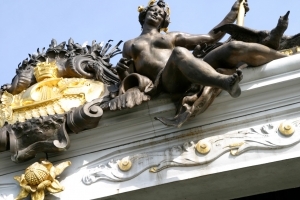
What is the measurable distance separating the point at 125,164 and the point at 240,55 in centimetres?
144

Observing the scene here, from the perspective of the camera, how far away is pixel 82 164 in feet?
19.0

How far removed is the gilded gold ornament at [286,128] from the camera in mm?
5184

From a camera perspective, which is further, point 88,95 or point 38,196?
point 88,95

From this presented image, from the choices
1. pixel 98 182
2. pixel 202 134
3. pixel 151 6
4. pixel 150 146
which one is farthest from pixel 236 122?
pixel 151 6

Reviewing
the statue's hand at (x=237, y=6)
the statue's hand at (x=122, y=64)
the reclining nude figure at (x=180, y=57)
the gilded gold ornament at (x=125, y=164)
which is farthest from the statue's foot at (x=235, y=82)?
the statue's hand at (x=237, y=6)

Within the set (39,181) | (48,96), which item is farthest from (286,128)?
(48,96)

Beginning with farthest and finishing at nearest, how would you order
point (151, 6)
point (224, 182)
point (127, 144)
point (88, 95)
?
point (151, 6)
point (88, 95)
point (127, 144)
point (224, 182)

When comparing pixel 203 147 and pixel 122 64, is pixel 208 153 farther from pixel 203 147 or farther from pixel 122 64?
pixel 122 64

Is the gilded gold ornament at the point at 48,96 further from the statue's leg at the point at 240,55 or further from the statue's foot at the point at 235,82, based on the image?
the statue's foot at the point at 235,82

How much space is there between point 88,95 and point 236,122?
1.61 metres

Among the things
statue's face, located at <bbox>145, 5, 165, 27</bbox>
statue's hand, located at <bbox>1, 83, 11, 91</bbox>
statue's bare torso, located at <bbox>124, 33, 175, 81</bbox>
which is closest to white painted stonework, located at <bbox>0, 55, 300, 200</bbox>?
statue's bare torso, located at <bbox>124, 33, 175, 81</bbox>

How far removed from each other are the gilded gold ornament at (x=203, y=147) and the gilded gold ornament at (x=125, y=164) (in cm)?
66

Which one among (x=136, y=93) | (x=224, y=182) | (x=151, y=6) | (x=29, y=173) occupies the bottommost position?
(x=224, y=182)

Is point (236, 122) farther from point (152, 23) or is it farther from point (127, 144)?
point (152, 23)
